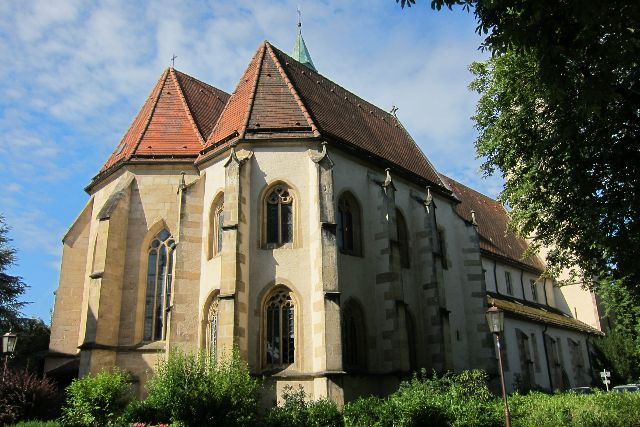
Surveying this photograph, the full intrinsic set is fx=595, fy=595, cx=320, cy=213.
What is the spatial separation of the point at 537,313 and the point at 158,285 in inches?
910

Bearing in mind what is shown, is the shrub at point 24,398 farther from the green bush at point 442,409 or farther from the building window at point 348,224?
the green bush at point 442,409

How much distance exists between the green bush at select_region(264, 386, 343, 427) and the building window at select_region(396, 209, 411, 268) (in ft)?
25.7

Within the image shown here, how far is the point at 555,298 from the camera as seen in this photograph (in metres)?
41.5

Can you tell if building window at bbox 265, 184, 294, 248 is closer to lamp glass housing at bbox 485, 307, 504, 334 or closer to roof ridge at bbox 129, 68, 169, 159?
roof ridge at bbox 129, 68, 169, 159

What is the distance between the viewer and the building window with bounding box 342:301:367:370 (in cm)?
1895

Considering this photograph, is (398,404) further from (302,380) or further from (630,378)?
(630,378)

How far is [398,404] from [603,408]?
5751 mm

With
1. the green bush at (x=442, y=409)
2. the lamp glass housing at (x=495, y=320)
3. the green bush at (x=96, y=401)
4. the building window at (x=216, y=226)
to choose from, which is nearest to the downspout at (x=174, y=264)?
the building window at (x=216, y=226)

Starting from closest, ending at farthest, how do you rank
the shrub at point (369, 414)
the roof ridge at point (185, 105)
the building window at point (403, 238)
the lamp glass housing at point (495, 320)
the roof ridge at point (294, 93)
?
the shrub at point (369, 414) < the lamp glass housing at point (495, 320) < the roof ridge at point (294, 93) < the building window at point (403, 238) < the roof ridge at point (185, 105)

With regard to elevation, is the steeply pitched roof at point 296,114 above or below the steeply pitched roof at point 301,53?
below

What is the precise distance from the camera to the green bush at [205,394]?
13789 millimetres

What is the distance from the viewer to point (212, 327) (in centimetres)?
1880

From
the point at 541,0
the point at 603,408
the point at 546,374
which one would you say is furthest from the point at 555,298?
the point at 541,0

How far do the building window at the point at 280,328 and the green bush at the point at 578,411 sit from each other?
6516 millimetres
